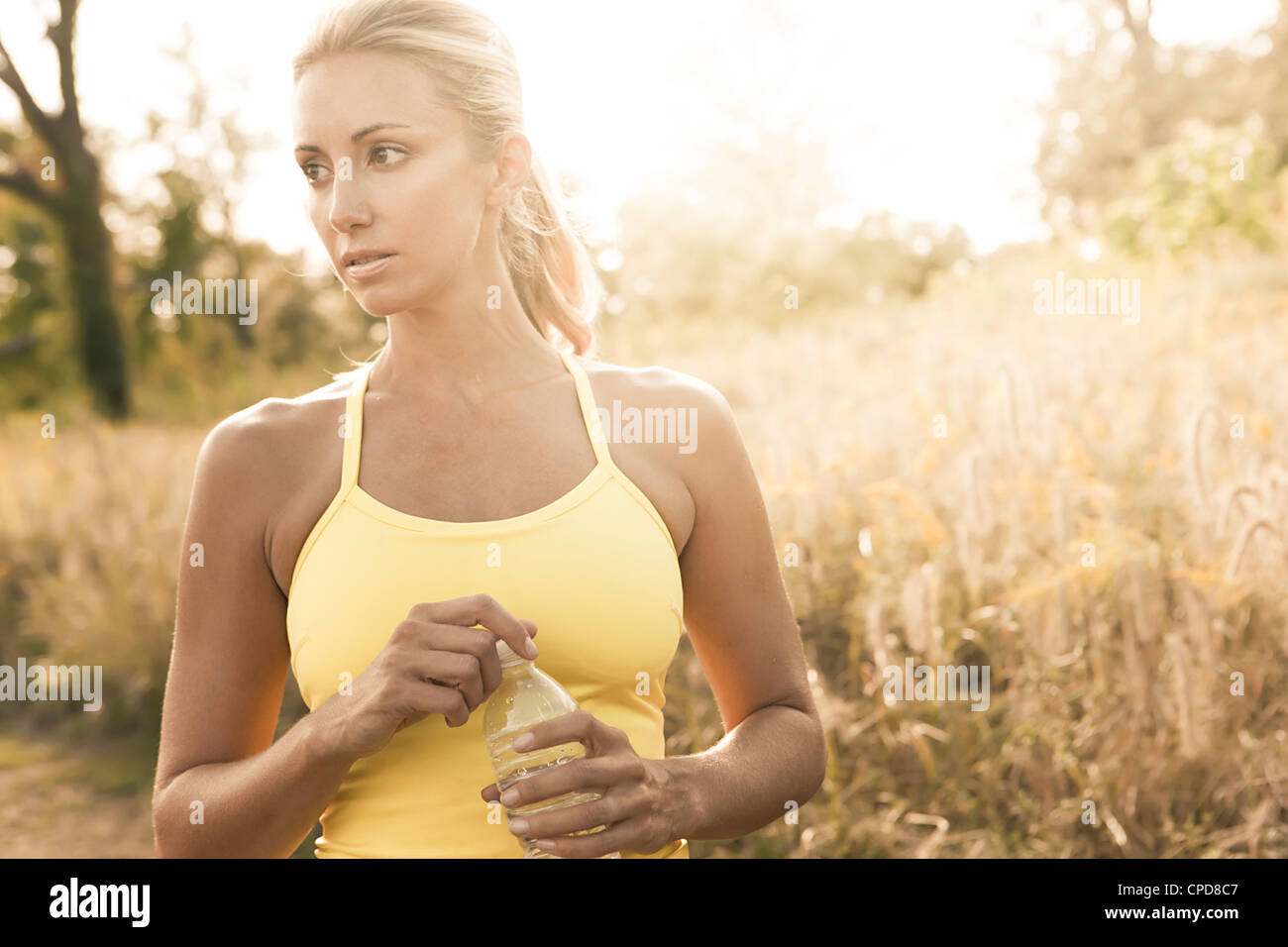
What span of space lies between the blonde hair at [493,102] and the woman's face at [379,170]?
34mm

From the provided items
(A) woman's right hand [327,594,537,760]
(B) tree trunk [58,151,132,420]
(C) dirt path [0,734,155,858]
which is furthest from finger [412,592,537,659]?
(B) tree trunk [58,151,132,420]

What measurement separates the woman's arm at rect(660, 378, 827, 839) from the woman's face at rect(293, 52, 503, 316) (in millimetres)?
508

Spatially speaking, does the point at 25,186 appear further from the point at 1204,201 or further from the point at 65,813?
the point at 1204,201

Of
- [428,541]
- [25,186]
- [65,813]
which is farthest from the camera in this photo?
[25,186]

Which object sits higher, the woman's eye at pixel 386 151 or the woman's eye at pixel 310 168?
the woman's eye at pixel 386 151

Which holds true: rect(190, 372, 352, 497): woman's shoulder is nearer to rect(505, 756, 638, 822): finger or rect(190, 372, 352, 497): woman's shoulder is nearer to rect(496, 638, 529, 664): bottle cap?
rect(496, 638, 529, 664): bottle cap

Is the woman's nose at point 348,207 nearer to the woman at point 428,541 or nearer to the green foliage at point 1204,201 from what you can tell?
the woman at point 428,541

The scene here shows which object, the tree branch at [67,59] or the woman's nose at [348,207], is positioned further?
the tree branch at [67,59]

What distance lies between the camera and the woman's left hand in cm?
145

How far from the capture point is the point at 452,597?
1639 mm

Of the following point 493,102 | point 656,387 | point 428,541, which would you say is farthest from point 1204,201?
point 428,541

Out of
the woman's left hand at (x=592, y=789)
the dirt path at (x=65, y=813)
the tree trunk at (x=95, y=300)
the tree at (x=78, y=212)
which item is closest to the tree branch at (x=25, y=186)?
the tree at (x=78, y=212)

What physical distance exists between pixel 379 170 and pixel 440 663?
0.72 m

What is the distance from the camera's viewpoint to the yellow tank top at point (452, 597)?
168 cm
